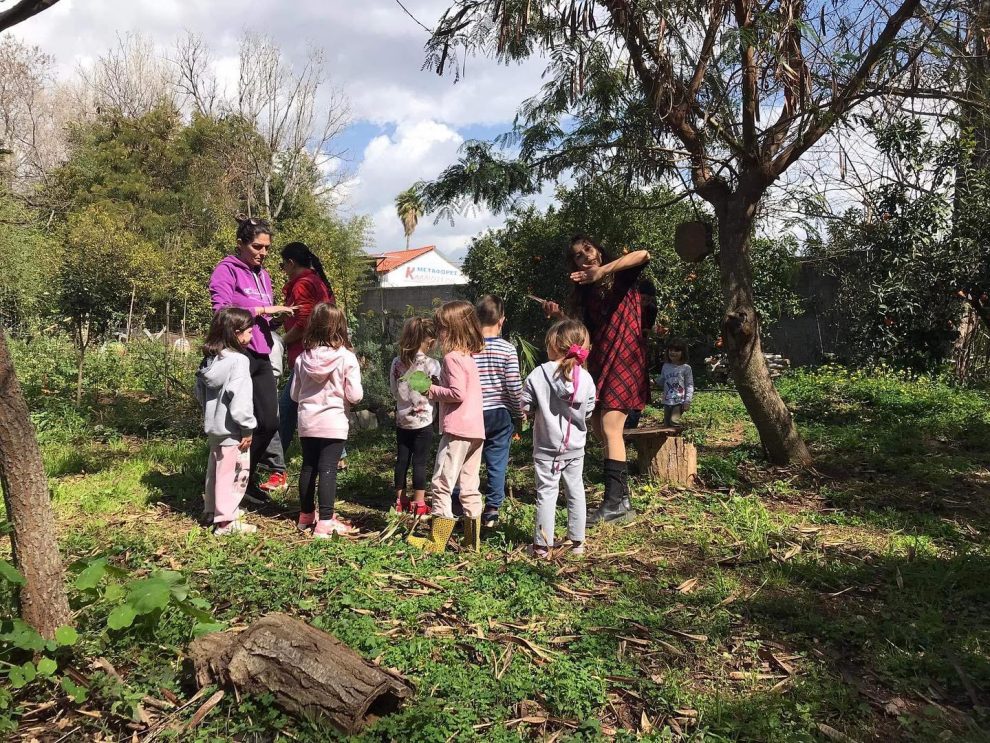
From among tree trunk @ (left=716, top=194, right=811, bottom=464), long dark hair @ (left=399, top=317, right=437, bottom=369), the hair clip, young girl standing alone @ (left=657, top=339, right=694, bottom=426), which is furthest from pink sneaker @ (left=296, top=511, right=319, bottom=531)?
young girl standing alone @ (left=657, top=339, right=694, bottom=426)

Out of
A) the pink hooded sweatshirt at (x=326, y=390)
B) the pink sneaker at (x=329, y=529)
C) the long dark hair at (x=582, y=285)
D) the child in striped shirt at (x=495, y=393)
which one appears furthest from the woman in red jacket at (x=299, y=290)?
the long dark hair at (x=582, y=285)

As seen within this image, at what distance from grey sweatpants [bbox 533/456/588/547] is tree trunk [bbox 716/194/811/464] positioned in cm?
226

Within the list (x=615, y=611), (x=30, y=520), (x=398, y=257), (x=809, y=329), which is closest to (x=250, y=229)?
(x=30, y=520)

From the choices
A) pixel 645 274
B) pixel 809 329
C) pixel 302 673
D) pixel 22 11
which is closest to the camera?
pixel 302 673

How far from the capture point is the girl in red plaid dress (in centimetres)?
441

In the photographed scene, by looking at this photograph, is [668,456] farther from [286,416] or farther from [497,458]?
[286,416]

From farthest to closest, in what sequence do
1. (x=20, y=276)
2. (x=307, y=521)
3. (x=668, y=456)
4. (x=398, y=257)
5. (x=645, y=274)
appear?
(x=398, y=257) < (x=20, y=276) < (x=645, y=274) < (x=668, y=456) < (x=307, y=521)

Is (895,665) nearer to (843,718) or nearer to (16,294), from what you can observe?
(843,718)

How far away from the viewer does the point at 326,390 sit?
4188mm

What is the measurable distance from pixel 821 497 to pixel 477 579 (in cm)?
292

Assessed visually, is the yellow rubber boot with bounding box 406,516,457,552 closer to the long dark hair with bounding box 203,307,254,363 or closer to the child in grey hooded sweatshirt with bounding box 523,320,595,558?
the child in grey hooded sweatshirt with bounding box 523,320,595,558

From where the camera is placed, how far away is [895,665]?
266cm

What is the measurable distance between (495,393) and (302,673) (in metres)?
2.28

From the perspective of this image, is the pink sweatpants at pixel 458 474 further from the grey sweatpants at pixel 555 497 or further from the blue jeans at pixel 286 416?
the blue jeans at pixel 286 416
